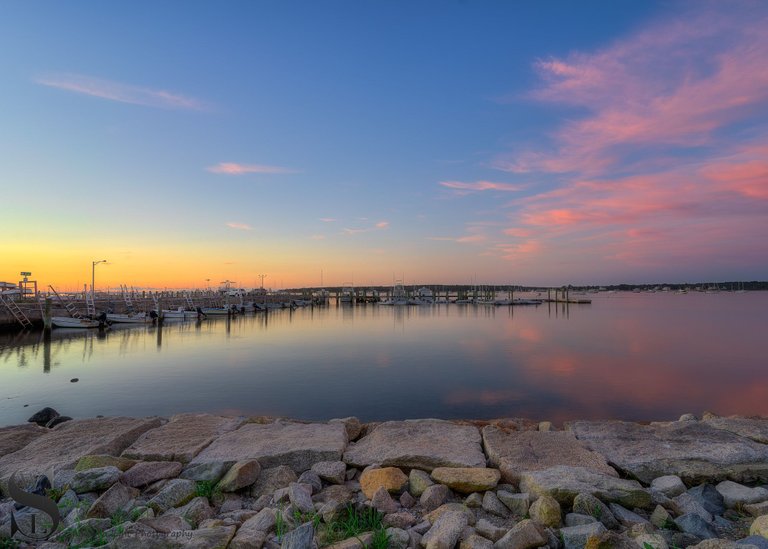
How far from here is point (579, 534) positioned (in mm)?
3990

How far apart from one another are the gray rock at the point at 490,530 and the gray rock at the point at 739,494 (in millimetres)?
2865

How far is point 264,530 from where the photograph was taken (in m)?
4.25

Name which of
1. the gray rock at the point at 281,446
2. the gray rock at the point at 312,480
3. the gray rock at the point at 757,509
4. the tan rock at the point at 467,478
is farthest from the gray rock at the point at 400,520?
the gray rock at the point at 757,509

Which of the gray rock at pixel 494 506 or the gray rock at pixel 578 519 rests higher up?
the gray rock at pixel 578 519

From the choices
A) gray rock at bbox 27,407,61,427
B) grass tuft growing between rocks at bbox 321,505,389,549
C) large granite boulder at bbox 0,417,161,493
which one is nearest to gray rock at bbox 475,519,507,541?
grass tuft growing between rocks at bbox 321,505,389,549

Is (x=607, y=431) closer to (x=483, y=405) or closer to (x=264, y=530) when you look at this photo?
(x=264, y=530)

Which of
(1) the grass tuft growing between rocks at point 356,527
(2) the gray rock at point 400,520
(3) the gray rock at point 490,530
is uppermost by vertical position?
(3) the gray rock at point 490,530

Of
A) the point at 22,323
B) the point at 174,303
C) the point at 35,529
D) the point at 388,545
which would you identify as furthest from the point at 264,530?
the point at 174,303

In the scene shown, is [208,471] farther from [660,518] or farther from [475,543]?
[660,518]

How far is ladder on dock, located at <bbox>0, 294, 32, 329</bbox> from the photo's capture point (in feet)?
Result: 126

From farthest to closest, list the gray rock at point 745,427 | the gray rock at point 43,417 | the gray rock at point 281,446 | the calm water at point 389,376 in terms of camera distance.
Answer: the calm water at point 389,376, the gray rock at point 43,417, the gray rock at point 745,427, the gray rock at point 281,446

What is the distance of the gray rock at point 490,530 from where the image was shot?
13.4ft

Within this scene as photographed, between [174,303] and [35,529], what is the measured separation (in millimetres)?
75506

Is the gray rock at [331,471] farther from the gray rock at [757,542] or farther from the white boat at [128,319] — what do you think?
the white boat at [128,319]
